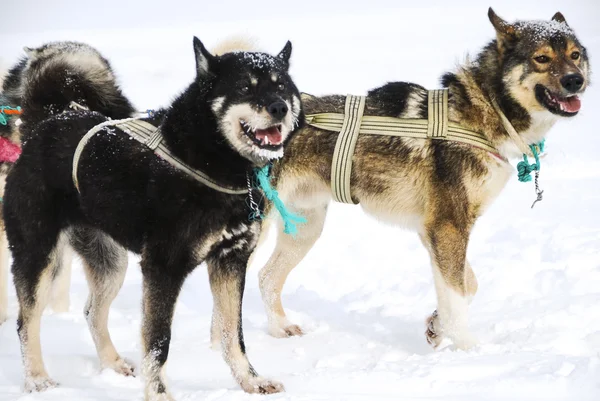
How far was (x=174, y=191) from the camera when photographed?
3.29 metres

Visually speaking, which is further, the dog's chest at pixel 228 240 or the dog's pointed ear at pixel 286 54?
the dog's pointed ear at pixel 286 54

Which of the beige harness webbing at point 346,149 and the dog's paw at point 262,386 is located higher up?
the beige harness webbing at point 346,149

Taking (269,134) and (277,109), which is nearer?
(277,109)

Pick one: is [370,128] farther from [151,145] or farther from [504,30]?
[151,145]

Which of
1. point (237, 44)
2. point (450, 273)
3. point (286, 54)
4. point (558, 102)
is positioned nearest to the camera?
point (286, 54)

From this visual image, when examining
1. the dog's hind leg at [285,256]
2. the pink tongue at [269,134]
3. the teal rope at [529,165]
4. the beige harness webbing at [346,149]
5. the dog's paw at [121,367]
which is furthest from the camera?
the dog's hind leg at [285,256]

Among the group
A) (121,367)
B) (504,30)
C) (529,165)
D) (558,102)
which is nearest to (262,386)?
(121,367)

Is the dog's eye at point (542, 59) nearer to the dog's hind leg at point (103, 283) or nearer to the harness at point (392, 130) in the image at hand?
the harness at point (392, 130)

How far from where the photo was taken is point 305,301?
5.87 m

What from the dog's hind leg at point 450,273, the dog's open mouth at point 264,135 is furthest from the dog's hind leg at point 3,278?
the dog's hind leg at point 450,273

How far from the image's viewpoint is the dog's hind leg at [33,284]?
3.79 metres

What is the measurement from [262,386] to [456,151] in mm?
1945

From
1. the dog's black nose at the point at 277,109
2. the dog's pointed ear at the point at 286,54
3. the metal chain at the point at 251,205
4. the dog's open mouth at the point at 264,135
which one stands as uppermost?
the dog's pointed ear at the point at 286,54

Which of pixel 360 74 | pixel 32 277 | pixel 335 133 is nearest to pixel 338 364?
pixel 335 133
